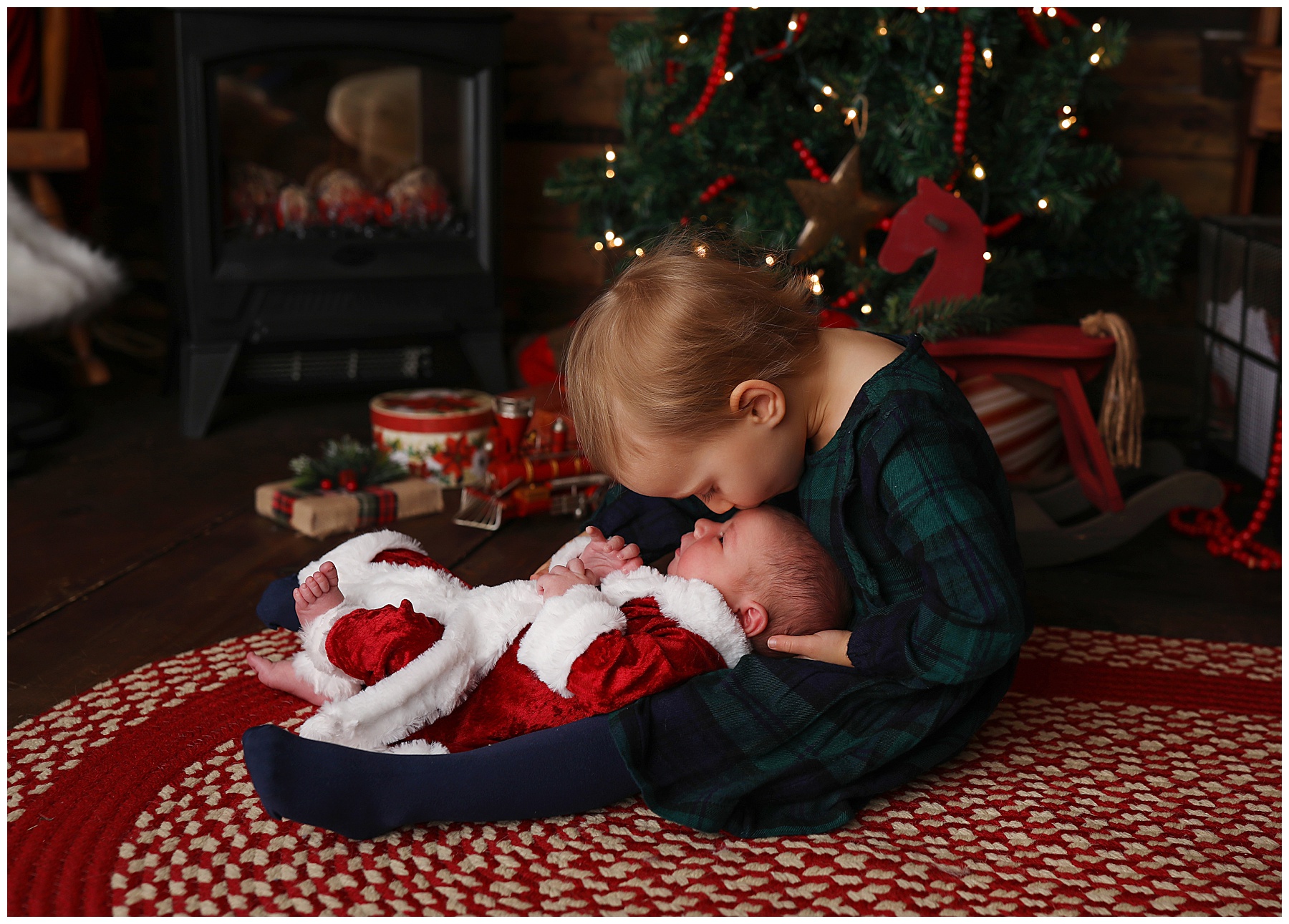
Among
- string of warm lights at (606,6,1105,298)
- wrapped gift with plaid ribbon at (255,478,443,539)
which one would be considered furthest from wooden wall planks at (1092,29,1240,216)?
wrapped gift with plaid ribbon at (255,478,443,539)

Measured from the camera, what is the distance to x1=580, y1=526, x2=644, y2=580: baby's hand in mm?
1194

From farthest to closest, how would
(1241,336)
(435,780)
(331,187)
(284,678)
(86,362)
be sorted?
(86,362), (331,187), (1241,336), (284,678), (435,780)

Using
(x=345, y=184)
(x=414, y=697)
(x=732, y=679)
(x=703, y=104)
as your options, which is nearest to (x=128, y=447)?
(x=345, y=184)

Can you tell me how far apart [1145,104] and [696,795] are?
203 centimetres

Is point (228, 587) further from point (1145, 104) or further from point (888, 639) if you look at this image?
point (1145, 104)

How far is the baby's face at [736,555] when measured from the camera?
1.08 m

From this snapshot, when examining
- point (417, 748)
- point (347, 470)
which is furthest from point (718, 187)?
point (417, 748)

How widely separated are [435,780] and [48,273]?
1572 mm

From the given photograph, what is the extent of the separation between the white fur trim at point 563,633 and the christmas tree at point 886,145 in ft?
2.90

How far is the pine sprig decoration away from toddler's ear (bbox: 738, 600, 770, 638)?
98 centimetres

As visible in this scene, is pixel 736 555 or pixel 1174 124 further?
pixel 1174 124

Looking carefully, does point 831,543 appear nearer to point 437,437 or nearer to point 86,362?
point 437,437

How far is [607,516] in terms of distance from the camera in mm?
1312

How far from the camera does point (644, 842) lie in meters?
0.97
